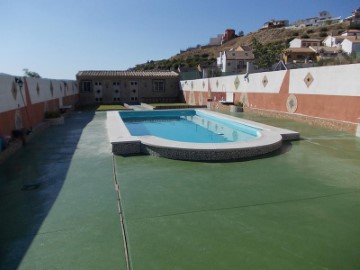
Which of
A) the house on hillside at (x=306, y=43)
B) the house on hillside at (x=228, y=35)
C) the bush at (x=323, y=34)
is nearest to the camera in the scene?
the house on hillside at (x=306, y=43)

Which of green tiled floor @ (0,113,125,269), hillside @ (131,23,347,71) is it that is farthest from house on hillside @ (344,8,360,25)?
green tiled floor @ (0,113,125,269)

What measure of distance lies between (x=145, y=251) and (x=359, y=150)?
637 cm

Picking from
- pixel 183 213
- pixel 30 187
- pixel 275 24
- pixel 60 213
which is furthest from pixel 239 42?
pixel 60 213

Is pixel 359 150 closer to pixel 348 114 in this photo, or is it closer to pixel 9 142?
pixel 348 114

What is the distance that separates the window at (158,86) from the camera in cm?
2653

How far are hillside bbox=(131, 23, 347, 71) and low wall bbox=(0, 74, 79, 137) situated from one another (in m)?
61.6

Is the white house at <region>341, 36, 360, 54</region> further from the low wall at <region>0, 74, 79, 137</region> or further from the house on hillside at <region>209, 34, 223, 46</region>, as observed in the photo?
the house on hillside at <region>209, 34, 223, 46</region>

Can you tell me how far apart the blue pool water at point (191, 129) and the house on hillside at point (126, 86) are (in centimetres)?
993

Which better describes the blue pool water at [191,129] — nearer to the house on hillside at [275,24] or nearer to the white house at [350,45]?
the white house at [350,45]

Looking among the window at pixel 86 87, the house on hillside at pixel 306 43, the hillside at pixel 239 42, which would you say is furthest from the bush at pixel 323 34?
the window at pixel 86 87

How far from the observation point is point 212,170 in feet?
18.4

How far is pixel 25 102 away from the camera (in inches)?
376

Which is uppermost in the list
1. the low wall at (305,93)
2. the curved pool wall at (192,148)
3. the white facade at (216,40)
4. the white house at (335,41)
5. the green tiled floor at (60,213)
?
the white facade at (216,40)

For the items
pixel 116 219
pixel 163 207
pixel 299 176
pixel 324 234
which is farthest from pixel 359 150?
pixel 116 219
